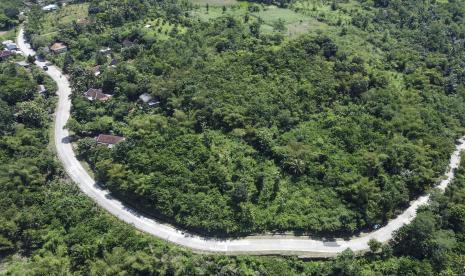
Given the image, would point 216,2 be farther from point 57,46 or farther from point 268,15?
point 57,46

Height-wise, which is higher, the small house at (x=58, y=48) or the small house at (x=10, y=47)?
the small house at (x=58, y=48)

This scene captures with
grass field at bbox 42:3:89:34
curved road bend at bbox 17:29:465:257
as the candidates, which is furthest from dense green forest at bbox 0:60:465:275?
grass field at bbox 42:3:89:34

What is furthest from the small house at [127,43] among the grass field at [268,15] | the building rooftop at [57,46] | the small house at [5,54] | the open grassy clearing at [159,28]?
the small house at [5,54]

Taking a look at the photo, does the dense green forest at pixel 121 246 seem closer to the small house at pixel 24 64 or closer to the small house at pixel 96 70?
the small house at pixel 96 70

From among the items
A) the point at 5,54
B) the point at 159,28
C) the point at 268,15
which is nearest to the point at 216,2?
the point at 268,15

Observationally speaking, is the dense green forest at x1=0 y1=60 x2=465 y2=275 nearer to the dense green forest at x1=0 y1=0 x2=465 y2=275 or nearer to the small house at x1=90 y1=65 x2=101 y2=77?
the dense green forest at x1=0 y1=0 x2=465 y2=275

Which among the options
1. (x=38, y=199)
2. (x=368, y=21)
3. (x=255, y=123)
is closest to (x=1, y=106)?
(x=38, y=199)
